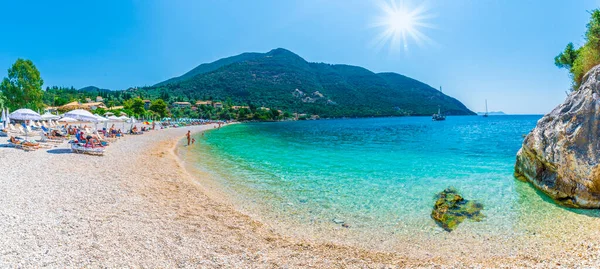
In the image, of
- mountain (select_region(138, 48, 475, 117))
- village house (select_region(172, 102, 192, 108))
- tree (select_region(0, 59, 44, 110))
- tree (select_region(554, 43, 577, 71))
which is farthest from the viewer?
mountain (select_region(138, 48, 475, 117))

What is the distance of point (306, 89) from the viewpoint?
456 feet

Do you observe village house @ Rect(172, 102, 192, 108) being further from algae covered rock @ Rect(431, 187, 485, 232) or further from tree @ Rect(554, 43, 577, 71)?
algae covered rock @ Rect(431, 187, 485, 232)

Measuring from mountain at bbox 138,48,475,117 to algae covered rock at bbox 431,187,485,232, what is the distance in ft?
381

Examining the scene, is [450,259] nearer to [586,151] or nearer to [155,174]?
[586,151]

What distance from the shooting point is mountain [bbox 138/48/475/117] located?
127 m

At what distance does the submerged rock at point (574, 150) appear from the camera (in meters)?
7.76

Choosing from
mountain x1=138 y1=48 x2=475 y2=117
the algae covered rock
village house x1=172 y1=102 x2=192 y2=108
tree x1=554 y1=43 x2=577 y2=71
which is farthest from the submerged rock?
mountain x1=138 y1=48 x2=475 y2=117

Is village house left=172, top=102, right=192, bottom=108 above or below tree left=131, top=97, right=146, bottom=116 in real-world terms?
above

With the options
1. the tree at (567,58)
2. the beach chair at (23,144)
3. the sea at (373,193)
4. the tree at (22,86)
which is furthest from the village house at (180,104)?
the tree at (567,58)

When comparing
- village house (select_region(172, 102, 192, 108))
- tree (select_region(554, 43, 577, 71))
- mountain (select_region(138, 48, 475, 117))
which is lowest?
tree (select_region(554, 43, 577, 71))

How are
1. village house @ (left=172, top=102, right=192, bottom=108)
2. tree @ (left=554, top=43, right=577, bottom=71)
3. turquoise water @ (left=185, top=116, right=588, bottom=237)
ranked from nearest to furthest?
turquoise water @ (left=185, top=116, right=588, bottom=237) → tree @ (left=554, top=43, right=577, bottom=71) → village house @ (left=172, top=102, right=192, bottom=108)

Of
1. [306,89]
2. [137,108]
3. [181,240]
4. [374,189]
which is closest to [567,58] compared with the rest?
[374,189]

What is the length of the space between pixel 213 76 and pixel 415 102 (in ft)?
388

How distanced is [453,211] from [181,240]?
7.65 m
